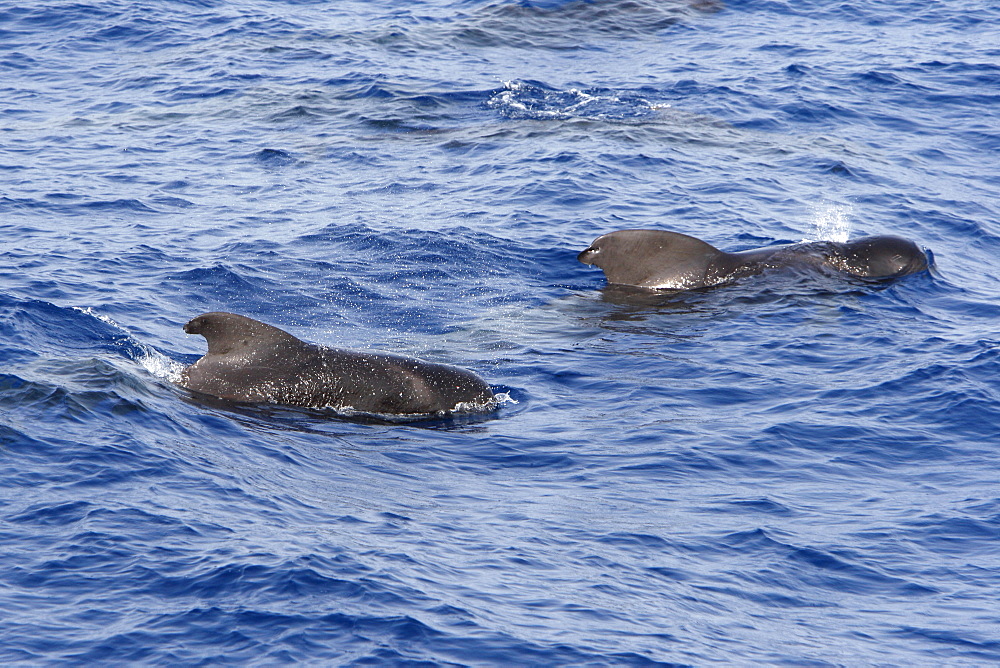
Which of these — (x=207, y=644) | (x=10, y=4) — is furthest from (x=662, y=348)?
(x=10, y=4)

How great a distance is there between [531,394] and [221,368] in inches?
147

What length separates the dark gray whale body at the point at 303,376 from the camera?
14367mm

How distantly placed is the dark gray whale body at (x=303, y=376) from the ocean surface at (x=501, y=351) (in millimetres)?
332

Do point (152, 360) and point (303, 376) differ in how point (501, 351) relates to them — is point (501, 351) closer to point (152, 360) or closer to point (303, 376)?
point (303, 376)

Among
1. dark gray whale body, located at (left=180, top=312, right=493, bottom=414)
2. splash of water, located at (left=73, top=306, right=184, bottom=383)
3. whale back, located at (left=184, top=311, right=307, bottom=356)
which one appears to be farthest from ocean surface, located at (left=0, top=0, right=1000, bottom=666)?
whale back, located at (left=184, top=311, right=307, bottom=356)

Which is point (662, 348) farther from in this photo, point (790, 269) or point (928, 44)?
point (928, 44)

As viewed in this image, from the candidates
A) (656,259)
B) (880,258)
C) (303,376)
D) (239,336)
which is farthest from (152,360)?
(880,258)

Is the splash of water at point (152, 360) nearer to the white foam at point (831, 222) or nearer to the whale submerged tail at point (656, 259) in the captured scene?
the whale submerged tail at point (656, 259)

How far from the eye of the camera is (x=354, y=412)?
14.3 m

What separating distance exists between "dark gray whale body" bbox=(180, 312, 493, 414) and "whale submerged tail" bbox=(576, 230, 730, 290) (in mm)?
5607

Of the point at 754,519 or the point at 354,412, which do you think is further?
the point at 354,412

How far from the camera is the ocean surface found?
1036cm

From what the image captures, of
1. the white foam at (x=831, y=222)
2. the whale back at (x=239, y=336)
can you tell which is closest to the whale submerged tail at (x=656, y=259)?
the white foam at (x=831, y=222)

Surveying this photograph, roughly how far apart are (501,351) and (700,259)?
4.26 meters
